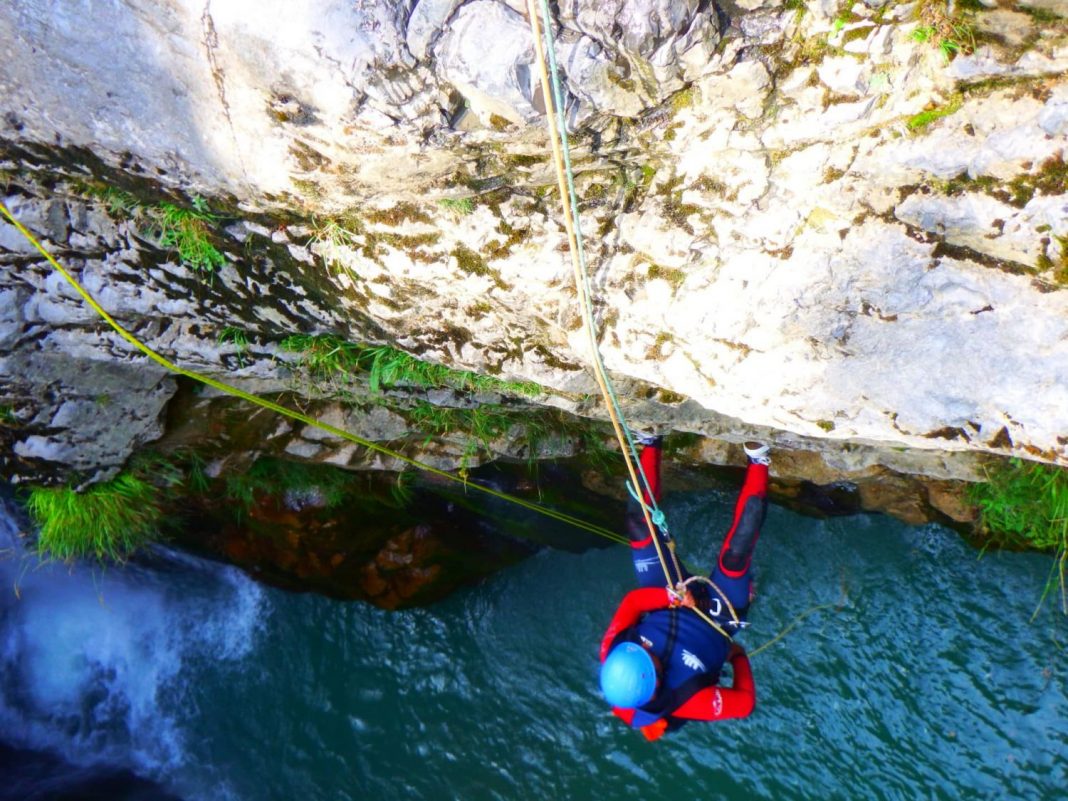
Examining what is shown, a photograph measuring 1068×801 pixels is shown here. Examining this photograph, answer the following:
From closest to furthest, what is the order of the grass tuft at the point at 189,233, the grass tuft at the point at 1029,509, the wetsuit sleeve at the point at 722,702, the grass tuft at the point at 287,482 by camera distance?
the grass tuft at the point at 189,233 < the grass tuft at the point at 1029,509 < the wetsuit sleeve at the point at 722,702 < the grass tuft at the point at 287,482

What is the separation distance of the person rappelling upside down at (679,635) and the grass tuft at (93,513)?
10.6 ft

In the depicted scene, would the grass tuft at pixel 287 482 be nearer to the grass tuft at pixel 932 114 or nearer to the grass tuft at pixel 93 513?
the grass tuft at pixel 93 513

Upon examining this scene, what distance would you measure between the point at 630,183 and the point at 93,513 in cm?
409

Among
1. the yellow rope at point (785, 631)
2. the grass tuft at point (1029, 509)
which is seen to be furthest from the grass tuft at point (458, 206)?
the yellow rope at point (785, 631)

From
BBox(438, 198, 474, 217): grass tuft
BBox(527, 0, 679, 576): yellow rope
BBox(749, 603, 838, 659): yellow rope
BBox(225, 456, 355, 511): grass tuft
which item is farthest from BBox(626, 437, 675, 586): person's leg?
BBox(438, 198, 474, 217): grass tuft

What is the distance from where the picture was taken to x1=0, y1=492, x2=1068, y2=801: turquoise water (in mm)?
4828

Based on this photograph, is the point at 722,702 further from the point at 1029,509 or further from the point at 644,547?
the point at 1029,509

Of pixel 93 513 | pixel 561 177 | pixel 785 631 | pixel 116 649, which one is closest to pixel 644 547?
pixel 785 631

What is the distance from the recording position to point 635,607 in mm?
4332

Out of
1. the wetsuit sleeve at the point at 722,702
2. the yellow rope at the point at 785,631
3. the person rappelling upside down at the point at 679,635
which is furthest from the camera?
the yellow rope at the point at 785,631

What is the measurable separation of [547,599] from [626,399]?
3473mm

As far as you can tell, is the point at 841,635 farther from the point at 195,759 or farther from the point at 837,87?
the point at 195,759

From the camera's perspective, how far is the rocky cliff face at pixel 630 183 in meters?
1.87

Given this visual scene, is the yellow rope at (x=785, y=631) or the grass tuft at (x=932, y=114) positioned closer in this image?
the grass tuft at (x=932, y=114)
